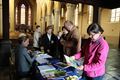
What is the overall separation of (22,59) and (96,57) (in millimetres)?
2033

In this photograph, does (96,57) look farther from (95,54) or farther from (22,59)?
(22,59)

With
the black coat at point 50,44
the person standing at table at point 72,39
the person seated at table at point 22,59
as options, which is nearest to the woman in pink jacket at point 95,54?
the person standing at table at point 72,39

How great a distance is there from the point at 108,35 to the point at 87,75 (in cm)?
1502

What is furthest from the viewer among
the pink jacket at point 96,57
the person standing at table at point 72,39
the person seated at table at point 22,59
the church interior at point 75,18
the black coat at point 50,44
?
Result: the church interior at point 75,18

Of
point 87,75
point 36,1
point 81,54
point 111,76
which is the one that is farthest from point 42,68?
point 36,1

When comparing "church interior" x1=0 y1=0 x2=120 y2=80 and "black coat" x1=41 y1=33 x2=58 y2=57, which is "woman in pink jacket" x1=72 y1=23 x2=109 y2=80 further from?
"black coat" x1=41 y1=33 x2=58 y2=57

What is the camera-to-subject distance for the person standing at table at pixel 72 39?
15.6ft

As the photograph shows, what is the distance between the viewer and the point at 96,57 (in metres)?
3.00

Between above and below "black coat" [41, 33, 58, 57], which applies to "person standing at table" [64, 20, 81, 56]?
above

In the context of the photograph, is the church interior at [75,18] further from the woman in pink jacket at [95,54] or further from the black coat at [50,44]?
the woman in pink jacket at [95,54]

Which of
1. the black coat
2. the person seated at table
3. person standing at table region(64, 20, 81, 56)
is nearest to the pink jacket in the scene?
person standing at table region(64, 20, 81, 56)

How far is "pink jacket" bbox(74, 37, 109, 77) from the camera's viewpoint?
2.94 m

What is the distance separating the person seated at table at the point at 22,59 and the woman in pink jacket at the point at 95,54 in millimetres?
1703

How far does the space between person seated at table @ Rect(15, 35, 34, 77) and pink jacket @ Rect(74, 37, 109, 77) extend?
1708mm
